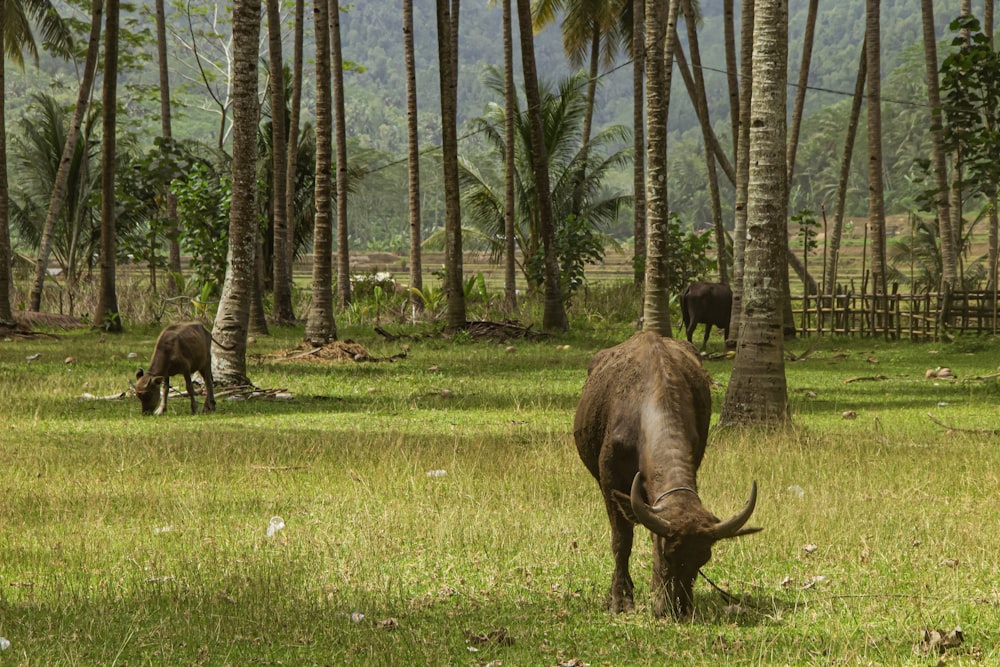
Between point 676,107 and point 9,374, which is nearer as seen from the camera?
point 9,374

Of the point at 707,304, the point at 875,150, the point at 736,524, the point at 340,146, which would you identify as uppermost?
the point at 340,146

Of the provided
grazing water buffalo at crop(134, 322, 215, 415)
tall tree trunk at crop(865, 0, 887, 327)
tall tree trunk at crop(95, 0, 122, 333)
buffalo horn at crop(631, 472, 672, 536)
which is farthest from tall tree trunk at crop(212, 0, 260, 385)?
tall tree trunk at crop(865, 0, 887, 327)

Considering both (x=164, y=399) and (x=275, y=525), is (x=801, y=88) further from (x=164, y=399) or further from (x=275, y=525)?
(x=275, y=525)

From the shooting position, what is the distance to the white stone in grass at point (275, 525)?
7.15m

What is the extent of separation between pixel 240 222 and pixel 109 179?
10.1m

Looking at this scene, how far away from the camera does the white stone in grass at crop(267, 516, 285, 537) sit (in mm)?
7150

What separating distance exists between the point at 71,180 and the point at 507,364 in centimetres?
2209

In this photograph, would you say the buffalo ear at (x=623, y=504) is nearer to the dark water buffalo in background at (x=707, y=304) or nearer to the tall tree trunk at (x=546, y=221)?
the dark water buffalo in background at (x=707, y=304)

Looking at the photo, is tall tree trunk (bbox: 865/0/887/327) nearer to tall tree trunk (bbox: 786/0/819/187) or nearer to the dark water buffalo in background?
tall tree trunk (bbox: 786/0/819/187)

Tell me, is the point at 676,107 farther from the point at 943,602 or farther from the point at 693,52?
the point at 943,602

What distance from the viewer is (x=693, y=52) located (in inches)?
1125

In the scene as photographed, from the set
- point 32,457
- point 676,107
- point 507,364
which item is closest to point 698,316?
point 507,364

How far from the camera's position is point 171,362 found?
12.6 meters

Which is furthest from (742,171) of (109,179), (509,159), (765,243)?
(109,179)
